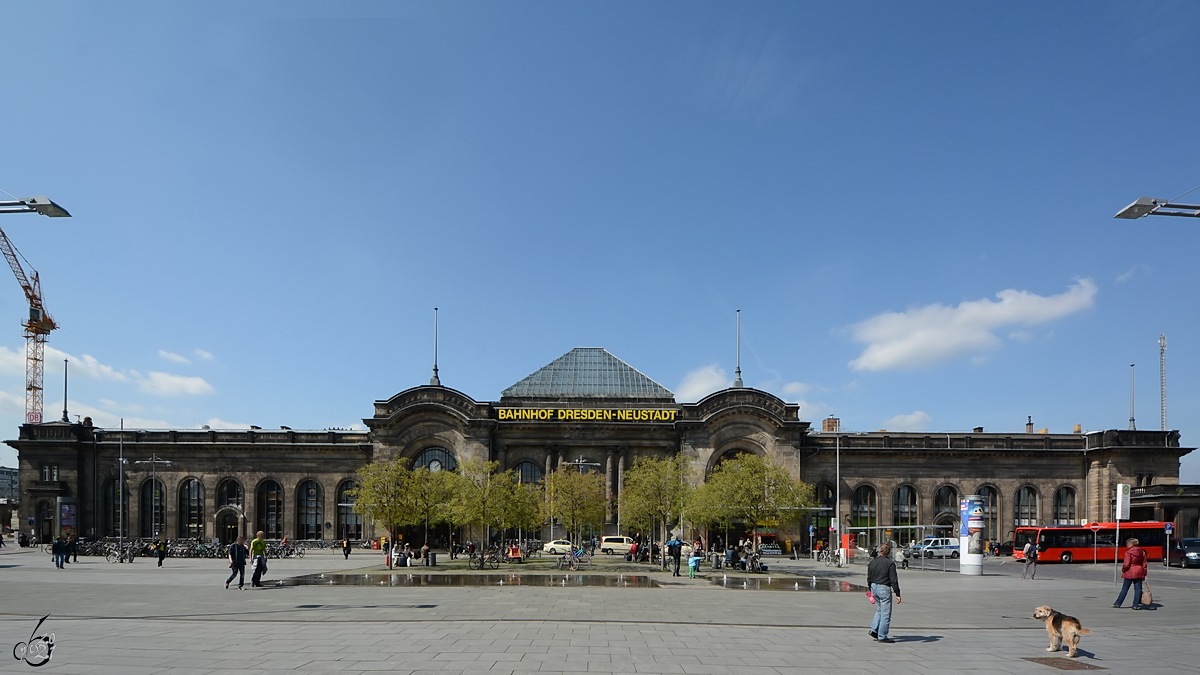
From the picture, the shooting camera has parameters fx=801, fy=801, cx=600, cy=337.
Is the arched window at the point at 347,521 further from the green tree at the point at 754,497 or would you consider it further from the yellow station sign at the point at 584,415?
the green tree at the point at 754,497

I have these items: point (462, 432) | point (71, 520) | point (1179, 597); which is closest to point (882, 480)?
point (462, 432)

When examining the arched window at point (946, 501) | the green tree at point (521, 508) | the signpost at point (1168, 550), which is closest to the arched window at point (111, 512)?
the green tree at point (521, 508)

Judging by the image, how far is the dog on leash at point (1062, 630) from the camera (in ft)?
51.2

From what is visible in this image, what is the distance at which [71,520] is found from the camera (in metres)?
67.4

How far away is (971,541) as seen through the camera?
43625 mm

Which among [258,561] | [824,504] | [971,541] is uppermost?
[258,561]

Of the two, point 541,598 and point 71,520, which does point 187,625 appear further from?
point 71,520

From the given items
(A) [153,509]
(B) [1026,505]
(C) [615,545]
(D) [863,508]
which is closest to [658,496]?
(C) [615,545]

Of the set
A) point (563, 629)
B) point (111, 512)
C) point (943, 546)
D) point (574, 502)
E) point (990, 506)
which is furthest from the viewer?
point (111, 512)

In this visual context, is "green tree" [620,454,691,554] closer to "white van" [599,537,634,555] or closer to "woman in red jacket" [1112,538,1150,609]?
"white van" [599,537,634,555]

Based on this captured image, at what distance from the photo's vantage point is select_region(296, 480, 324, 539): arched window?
235 feet

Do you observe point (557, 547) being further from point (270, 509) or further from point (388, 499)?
point (270, 509)

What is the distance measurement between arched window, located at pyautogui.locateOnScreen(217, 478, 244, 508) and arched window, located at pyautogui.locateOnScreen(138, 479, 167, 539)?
16.1 ft

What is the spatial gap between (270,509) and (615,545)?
32.7 meters
